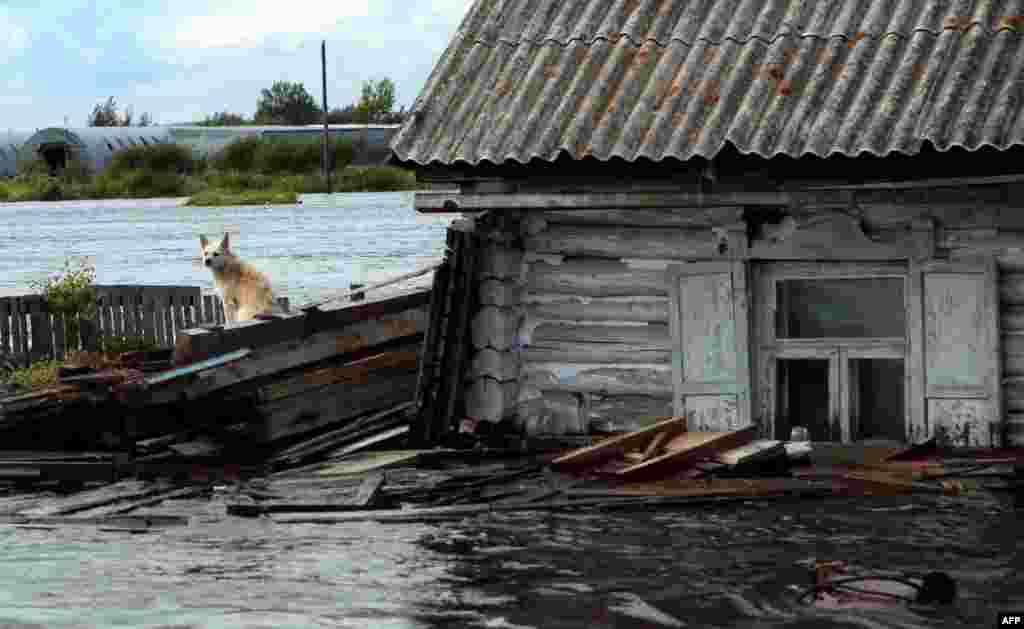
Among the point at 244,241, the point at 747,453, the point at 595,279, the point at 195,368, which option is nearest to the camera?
the point at 747,453

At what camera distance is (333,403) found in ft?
51.8

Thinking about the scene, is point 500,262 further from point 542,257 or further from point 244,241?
point 244,241

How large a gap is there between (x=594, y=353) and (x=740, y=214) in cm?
151

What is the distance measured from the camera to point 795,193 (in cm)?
1388

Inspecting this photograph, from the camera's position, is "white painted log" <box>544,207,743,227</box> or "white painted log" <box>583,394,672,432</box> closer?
"white painted log" <box>544,207,743,227</box>

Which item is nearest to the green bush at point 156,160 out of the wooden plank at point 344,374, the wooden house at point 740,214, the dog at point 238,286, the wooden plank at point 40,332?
the wooden plank at point 40,332

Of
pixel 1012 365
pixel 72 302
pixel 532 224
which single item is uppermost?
pixel 532 224

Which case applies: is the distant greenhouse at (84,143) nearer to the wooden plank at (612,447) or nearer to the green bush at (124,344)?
the green bush at (124,344)

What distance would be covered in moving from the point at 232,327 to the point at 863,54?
5.27m

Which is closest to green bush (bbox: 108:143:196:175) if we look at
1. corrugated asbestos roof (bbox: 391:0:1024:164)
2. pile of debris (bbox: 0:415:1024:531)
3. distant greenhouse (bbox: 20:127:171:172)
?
distant greenhouse (bbox: 20:127:171:172)

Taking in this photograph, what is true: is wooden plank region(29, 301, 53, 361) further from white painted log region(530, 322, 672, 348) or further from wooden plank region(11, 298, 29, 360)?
white painted log region(530, 322, 672, 348)

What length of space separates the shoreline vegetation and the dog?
69.5m

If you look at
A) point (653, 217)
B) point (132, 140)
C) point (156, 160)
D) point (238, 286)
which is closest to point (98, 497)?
point (653, 217)

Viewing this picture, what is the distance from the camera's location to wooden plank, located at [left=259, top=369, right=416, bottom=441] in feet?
50.3
